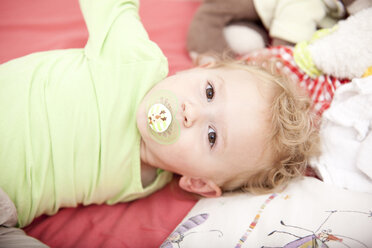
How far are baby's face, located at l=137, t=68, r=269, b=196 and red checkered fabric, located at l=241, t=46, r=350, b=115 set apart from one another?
26 centimetres

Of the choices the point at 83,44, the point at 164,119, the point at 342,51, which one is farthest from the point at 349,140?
the point at 83,44

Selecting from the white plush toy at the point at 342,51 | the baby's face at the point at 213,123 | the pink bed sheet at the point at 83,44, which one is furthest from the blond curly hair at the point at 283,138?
the pink bed sheet at the point at 83,44

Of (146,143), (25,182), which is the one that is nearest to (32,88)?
(25,182)

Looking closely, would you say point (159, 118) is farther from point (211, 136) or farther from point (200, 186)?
point (200, 186)

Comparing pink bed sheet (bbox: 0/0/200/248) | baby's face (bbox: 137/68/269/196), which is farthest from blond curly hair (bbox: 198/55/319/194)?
pink bed sheet (bbox: 0/0/200/248)

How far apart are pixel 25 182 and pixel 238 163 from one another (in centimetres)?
64

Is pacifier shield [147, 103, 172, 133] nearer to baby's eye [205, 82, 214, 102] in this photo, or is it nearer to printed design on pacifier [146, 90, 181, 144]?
printed design on pacifier [146, 90, 181, 144]

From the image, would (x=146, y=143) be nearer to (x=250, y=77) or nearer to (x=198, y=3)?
(x=250, y=77)

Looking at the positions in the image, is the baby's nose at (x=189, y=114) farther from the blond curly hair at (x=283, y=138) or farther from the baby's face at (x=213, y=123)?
the blond curly hair at (x=283, y=138)

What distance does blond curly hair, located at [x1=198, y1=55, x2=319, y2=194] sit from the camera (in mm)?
962

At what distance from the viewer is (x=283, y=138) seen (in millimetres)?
957

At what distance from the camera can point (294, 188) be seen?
95 cm

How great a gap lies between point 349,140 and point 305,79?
1.06ft

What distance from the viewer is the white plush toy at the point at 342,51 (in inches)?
40.2
